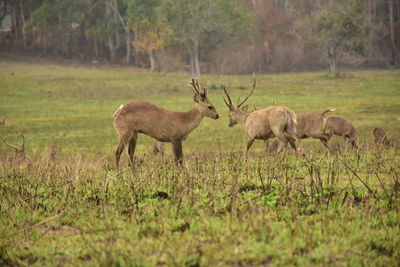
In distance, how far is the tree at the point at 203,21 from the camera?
5516cm

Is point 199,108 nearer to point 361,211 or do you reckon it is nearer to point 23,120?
point 361,211

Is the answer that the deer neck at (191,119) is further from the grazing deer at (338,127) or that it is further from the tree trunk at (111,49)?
the tree trunk at (111,49)

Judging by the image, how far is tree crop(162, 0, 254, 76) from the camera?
181 ft

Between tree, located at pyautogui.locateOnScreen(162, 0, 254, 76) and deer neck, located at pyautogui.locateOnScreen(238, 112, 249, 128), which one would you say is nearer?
deer neck, located at pyautogui.locateOnScreen(238, 112, 249, 128)

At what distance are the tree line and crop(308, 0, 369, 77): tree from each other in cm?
8

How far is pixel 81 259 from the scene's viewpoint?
16.7 feet

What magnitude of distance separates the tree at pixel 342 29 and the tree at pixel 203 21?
1088 centimetres

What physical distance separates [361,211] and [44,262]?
304 centimetres

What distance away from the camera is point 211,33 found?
191 ft

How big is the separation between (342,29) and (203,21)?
13526mm

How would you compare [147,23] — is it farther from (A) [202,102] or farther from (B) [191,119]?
(B) [191,119]

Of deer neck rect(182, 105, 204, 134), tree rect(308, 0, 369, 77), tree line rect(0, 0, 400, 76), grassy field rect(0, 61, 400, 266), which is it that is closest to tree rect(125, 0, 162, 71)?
tree line rect(0, 0, 400, 76)

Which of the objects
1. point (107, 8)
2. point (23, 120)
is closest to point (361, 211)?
point (23, 120)

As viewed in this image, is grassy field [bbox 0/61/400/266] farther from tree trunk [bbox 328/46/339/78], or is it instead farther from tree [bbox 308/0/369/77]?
tree trunk [bbox 328/46/339/78]
